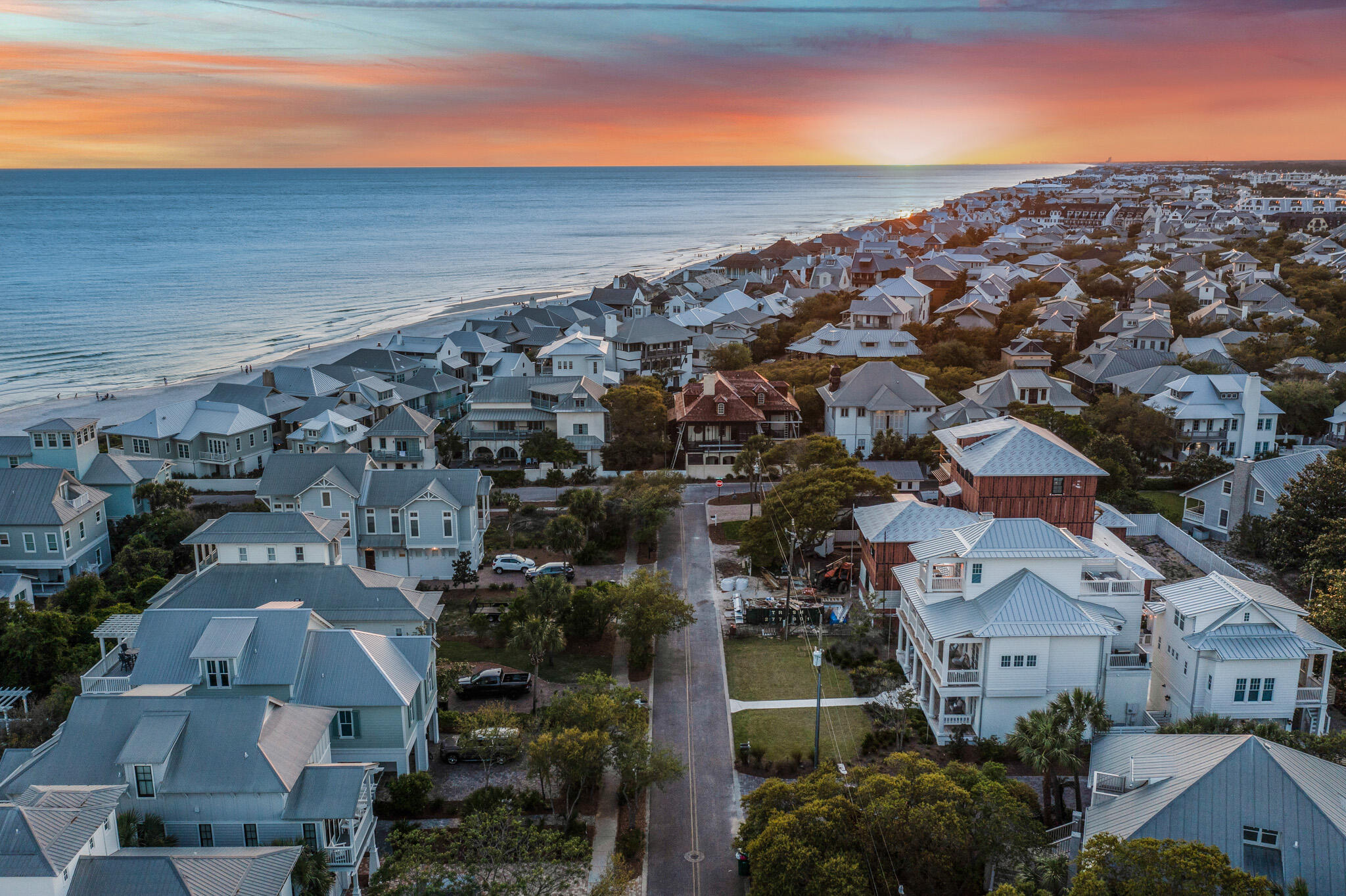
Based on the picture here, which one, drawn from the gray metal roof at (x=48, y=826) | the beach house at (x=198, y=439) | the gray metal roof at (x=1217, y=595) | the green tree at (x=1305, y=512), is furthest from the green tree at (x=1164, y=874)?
the beach house at (x=198, y=439)

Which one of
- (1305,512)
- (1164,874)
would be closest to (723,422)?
(1305,512)

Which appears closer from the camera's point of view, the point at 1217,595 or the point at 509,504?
the point at 1217,595

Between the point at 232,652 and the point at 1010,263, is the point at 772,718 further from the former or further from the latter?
the point at 1010,263

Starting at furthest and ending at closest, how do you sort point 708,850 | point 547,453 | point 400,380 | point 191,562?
point 400,380
point 547,453
point 191,562
point 708,850

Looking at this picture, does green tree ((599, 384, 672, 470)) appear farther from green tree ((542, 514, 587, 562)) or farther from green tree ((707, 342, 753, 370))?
green tree ((707, 342, 753, 370))

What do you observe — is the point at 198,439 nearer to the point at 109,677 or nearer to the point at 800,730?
the point at 109,677

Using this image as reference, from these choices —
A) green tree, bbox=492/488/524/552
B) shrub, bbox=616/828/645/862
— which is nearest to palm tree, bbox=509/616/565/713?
shrub, bbox=616/828/645/862

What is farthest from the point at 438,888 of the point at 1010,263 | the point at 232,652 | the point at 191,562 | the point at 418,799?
the point at 1010,263
